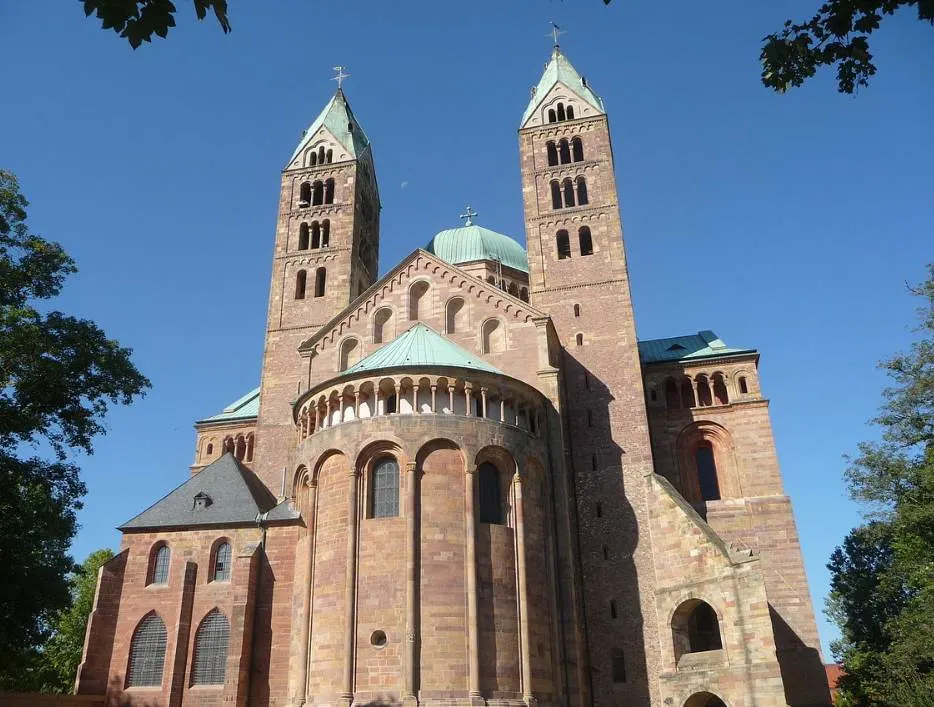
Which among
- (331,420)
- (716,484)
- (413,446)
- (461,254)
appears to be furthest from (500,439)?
(461,254)

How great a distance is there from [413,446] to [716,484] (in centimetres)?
1805

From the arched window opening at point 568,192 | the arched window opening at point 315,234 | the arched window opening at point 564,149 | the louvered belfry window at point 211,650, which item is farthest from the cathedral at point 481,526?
the arched window opening at point 315,234

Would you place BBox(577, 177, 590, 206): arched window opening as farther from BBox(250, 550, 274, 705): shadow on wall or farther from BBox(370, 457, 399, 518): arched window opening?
BBox(250, 550, 274, 705): shadow on wall

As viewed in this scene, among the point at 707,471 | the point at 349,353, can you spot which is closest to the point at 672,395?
the point at 707,471

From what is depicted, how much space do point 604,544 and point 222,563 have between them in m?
14.3

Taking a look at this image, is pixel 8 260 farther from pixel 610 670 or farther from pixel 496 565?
pixel 610 670

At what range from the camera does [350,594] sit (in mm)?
23703

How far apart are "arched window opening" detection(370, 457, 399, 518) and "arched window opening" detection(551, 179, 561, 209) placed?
1801 cm

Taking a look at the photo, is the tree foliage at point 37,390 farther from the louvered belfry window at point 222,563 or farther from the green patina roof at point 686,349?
the green patina roof at point 686,349

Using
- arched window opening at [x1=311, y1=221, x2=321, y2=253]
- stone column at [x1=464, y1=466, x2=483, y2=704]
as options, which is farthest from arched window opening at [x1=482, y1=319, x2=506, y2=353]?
arched window opening at [x1=311, y1=221, x2=321, y2=253]

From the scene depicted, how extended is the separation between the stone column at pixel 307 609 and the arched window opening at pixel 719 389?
2115 cm

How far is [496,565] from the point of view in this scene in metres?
24.5

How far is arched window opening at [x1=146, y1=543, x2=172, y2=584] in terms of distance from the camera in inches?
1109

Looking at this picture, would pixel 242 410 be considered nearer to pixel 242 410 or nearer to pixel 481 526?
pixel 242 410
